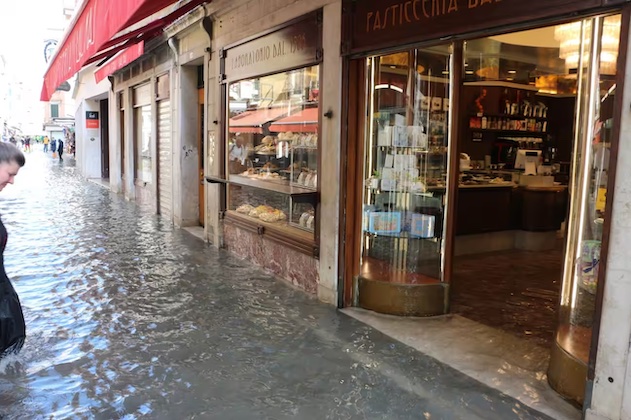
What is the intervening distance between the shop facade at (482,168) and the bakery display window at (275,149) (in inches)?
29.5

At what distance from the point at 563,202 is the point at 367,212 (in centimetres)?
464

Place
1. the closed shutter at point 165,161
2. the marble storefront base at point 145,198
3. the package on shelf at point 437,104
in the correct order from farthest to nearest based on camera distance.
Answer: the marble storefront base at point 145,198 → the closed shutter at point 165,161 → the package on shelf at point 437,104

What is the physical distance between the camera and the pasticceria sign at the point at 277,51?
19.1ft

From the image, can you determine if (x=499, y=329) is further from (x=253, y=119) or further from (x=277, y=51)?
(x=253, y=119)

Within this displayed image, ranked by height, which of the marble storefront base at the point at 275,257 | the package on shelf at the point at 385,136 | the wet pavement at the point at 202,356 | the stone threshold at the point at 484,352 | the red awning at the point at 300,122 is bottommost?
the wet pavement at the point at 202,356

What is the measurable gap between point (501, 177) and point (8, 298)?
7601mm

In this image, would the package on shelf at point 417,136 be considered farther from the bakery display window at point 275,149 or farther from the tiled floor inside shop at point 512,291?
the tiled floor inside shop at point 512,291

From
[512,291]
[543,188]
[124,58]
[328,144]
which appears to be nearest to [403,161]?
[328,144]

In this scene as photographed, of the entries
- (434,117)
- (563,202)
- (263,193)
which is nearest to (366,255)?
(434,117)

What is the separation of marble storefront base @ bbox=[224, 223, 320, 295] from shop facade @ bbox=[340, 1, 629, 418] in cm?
66

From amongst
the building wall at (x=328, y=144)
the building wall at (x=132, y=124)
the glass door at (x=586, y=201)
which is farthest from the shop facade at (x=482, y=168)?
the building wall at (x=132, y=124)

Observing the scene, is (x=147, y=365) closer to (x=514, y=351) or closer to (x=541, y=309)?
(x=514, y=351)

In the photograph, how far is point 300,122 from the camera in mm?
6555

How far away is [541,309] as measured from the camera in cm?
557
